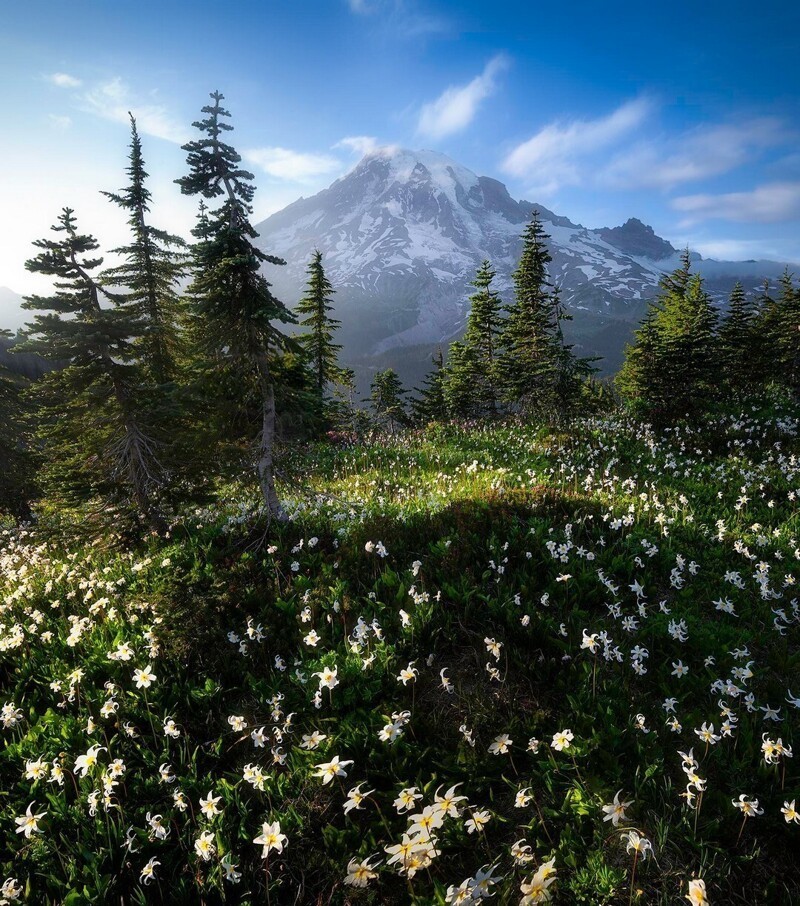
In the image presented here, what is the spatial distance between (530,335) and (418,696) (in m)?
24.7

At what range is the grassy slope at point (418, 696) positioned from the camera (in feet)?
10.7

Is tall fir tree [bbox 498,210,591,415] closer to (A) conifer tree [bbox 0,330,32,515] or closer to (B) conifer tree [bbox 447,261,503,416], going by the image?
(B) conifer tree [bbox 447,261,503,416]

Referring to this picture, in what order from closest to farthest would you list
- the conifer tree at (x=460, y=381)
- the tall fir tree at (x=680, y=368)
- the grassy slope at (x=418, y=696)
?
the grassy slope at (x=418, y=696)
the tall fir tree at (x=680, y=368)
the conifer tree at (x=460, y=381)

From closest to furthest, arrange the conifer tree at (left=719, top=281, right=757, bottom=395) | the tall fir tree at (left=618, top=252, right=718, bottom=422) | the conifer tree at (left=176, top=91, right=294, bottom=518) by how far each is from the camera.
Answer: the conifer tree at (left=176, top=91, right=294, bottom=518) → the tall fir tree at (left=618, top=252, right=718, bottom=422) → the conifer tree at (left=719, top=281, right=757, bottom=395)

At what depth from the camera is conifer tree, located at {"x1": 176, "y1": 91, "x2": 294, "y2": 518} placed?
23.8ft

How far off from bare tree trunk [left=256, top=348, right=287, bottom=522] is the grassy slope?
634mm

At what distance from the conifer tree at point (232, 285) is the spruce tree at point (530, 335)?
58.2 ft

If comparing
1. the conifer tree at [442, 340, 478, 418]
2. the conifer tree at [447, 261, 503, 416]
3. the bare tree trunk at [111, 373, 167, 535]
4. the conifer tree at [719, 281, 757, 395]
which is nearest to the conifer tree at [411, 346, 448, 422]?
the conifer tree at [442, 340, 478, 418]

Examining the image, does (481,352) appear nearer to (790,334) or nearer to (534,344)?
(534,344)

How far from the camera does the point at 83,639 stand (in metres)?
5.80

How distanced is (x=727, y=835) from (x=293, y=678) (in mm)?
3940

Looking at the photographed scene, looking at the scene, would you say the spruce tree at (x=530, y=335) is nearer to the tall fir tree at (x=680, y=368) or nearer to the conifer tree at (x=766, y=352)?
the tall fir tree at (x=680, y=368)

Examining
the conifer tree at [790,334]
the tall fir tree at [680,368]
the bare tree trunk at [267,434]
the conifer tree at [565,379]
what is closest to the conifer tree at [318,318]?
the conifer tree at [565,379]

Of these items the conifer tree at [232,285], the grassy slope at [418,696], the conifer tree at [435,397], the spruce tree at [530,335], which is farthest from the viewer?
the conifer tree at [435,397]
